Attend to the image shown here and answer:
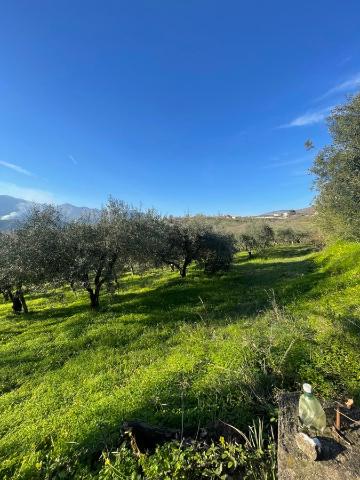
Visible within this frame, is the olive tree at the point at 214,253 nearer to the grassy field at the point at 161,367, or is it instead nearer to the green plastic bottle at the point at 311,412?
the grassy field at the point at 161,367

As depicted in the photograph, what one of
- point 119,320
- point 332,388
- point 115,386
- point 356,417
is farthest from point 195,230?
point 356,417

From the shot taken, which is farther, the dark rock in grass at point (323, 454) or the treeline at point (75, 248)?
the treeline at point (75, 248)

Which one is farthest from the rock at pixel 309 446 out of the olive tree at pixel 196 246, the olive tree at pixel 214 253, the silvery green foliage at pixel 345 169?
the olive tree at pixel 214 253

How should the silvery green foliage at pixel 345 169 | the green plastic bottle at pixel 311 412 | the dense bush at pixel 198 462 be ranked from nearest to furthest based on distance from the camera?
the green plastic bottle at pixel 311 412
the dense bush at pixel 198 462
the silvery green foliage at pixel 345 169

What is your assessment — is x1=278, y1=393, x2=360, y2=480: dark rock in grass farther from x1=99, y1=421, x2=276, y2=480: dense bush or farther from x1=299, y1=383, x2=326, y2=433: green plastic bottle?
x1=99, y1=421, x2=276, y2=480: dense bush

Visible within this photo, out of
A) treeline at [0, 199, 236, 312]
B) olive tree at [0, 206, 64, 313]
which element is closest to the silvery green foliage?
treeline at [0, 199, 236, 312]

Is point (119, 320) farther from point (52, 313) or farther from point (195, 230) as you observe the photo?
point (195, 230)

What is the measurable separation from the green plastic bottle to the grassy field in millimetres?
2660

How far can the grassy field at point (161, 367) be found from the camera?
6.80 metres

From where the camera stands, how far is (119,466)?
5477 mm

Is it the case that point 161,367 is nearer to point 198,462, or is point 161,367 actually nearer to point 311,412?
point 198,462

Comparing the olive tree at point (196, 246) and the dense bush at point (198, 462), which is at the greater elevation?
the olive tree at point (196, 246)

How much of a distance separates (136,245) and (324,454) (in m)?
19.9

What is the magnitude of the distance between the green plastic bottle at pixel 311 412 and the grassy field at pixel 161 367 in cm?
266
